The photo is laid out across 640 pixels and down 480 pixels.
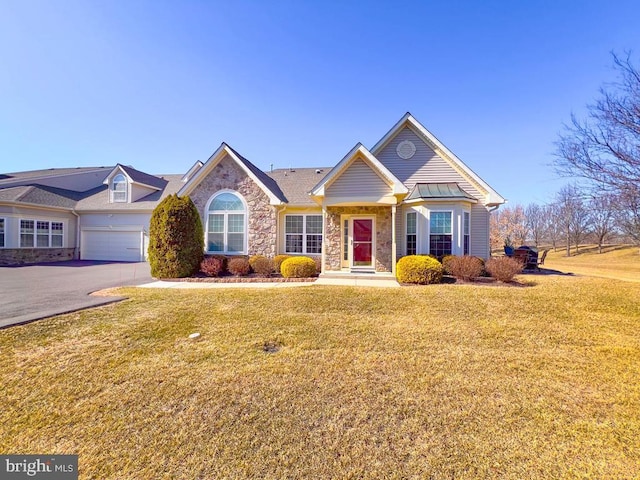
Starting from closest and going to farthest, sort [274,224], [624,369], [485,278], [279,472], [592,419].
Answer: [279,472], [592,419], [624,369], [485,278], [274,224]

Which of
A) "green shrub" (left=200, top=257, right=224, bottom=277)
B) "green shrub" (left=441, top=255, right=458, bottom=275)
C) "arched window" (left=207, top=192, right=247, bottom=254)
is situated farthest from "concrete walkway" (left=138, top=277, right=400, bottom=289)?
"arched window" (left=207, top=192, right=247, bottom=254)

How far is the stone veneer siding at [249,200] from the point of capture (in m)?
13.7

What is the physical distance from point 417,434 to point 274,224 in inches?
456

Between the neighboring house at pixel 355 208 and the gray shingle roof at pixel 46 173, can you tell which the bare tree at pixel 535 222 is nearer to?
the neighboring house at pixel 355 208

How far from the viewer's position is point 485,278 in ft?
36.7

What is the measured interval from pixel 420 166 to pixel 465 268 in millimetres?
6090

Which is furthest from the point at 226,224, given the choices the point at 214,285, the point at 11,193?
the point at 11,193

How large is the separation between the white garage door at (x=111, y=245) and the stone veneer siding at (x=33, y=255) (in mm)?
954

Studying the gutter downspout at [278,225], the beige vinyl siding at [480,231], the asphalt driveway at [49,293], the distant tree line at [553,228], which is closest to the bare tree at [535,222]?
the distant tree line at [553,228]

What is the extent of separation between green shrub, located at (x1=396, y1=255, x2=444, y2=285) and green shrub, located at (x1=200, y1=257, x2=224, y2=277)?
774 centimetres

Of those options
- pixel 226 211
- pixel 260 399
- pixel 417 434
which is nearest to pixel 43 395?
pixel 260 399

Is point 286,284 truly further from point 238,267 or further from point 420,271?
point 420,271

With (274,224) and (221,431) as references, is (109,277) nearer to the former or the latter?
(274,224)

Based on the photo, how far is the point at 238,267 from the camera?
12.4 metres
